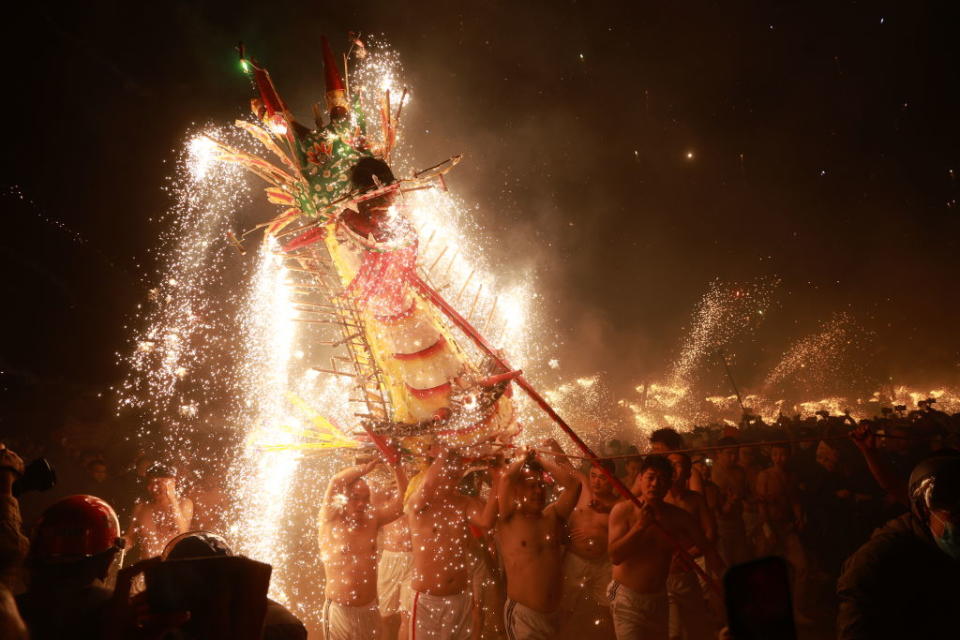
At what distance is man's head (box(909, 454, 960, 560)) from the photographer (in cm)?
194

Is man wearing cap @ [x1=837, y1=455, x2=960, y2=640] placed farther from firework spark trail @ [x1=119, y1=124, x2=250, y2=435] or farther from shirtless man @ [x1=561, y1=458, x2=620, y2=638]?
→ firework spark trail @ [x1=119, y1=124, x2=250, y2=435]

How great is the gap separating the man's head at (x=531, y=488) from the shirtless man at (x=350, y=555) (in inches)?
46.8

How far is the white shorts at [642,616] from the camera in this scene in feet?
13.2

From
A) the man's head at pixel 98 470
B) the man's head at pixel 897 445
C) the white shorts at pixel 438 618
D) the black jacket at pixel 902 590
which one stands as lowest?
the white shorts at pixel 438 618

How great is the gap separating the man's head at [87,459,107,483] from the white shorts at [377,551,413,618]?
4.56m

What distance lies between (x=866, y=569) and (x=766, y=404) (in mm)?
41747

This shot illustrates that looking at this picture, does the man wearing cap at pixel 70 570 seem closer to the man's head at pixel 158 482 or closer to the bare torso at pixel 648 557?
the bare torso at pixel 648 557

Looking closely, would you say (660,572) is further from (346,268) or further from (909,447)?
(909,447)

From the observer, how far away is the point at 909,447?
690 cm

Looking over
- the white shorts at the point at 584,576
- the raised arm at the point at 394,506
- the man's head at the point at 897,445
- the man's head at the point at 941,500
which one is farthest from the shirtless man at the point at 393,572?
the man's head at the point at 897,445

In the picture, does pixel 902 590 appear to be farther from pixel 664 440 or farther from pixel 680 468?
pixel 680 468

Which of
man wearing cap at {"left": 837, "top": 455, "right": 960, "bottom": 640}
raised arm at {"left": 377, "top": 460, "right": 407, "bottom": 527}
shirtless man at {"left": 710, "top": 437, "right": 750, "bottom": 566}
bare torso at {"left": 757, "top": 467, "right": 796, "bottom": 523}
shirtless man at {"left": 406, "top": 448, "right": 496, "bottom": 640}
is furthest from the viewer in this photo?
bare torso at {"left": 757, "top": 467, "right": 796, "bottom": 523}

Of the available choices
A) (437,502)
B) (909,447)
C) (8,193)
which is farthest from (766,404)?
(8,193)

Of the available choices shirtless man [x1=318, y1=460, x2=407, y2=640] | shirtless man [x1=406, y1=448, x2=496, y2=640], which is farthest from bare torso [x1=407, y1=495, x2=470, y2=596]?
shirtless man [x1=318, y1=460, x2=407, y2=640]
